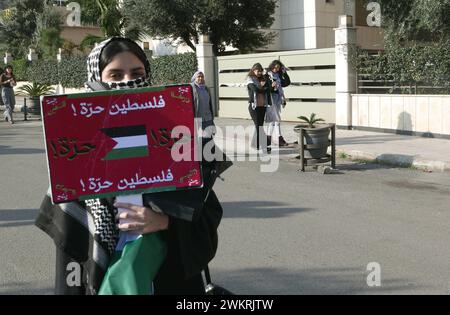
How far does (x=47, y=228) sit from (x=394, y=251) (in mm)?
4102

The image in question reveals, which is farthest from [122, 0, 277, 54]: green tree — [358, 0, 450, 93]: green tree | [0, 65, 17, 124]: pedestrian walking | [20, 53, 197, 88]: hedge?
[358, 0, 450, 93]: green tree

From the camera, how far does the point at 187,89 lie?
2.04 metres

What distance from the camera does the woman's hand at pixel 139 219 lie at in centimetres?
196

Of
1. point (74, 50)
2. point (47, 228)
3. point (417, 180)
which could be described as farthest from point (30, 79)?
point (47, 228)

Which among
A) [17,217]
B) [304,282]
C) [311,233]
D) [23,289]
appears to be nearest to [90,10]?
[17,217]

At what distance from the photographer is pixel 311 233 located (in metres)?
6.15

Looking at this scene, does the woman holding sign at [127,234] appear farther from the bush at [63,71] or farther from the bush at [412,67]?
the bush at [63,71]

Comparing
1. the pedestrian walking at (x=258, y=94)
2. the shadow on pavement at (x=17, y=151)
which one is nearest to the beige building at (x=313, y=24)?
the pedestrian walking at (x=258, y=94)

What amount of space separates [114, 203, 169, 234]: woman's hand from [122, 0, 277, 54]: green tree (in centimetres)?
1982

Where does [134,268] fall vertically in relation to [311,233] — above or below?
above

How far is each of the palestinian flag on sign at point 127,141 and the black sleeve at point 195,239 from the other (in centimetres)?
26

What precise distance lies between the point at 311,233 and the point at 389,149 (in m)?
6.10

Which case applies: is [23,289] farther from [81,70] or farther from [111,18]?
[81,70]

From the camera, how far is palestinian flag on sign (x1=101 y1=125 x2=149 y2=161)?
1993mm
